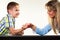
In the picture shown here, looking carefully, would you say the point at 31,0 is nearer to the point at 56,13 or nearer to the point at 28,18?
the point at 28,18

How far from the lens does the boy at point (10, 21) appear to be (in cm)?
147

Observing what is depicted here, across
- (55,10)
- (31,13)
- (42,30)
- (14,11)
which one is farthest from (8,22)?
(55,10)

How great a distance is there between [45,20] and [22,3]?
1.00 feet

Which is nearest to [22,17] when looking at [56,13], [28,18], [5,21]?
[28,18]

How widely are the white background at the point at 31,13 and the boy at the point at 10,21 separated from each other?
0.04 meters

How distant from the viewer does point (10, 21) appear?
4.85ft

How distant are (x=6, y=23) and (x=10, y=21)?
1.8 inches

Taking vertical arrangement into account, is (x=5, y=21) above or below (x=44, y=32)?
above

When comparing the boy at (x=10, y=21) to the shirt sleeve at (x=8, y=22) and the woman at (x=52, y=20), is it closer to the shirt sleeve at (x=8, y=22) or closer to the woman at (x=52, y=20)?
the shirt sleeve at (x=8, y=22)

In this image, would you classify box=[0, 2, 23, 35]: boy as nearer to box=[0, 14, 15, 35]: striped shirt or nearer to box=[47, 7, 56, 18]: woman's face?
box=[0, 14, 15, 35]: striped shirt

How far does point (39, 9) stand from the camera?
1.50 m

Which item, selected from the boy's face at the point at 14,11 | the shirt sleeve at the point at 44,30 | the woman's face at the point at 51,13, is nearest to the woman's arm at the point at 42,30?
the shirt sleeve at the point at 44,30

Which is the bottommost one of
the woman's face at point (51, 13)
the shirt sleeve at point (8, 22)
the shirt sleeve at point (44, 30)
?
the shirt sleeve at point (44, 30)

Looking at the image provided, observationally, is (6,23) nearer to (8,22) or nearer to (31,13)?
(8,22)
